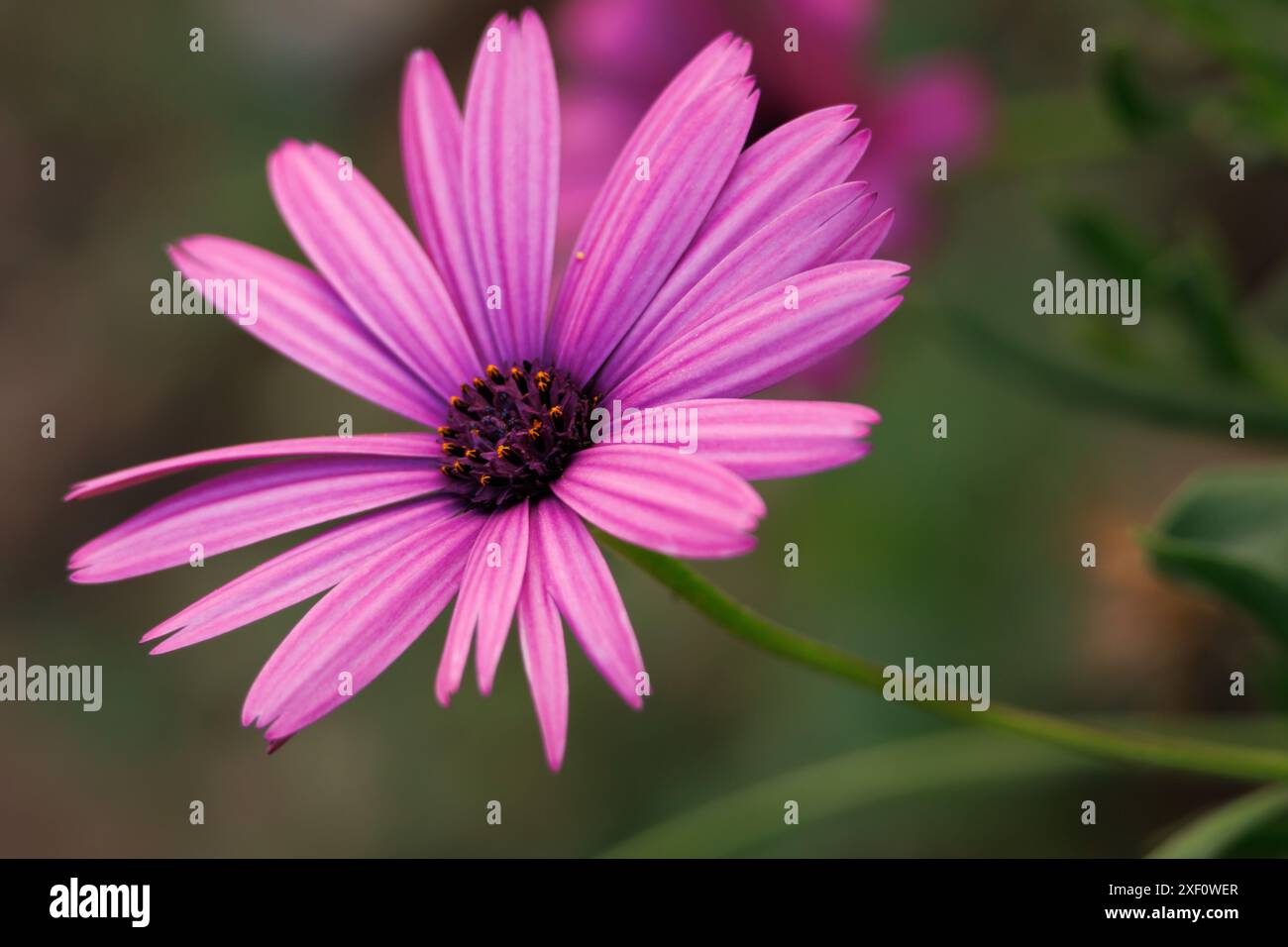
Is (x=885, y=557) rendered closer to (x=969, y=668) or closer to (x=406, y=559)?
(x=969, y=668)

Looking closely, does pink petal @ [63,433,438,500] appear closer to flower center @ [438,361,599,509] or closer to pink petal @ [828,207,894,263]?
flower center @ [438,361,599,509]

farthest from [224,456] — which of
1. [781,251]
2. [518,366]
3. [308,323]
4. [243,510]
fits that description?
[781,251]

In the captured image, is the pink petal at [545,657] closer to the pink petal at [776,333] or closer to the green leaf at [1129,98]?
the pink petal at [776,333]

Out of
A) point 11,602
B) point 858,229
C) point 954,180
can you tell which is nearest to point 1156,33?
point 954,180

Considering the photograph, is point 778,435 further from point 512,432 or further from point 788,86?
point 788,86

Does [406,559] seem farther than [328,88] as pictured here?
No
